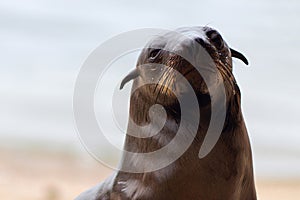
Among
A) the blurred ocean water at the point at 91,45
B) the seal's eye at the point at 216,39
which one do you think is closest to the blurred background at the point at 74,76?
the blurred ocean water at the point at 91,45

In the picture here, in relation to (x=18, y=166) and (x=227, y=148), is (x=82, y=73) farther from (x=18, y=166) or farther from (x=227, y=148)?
(x=18, y=166)

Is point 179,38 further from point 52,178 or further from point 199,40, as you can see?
point 52,178

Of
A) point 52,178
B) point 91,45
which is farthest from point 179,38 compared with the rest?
point 52,178

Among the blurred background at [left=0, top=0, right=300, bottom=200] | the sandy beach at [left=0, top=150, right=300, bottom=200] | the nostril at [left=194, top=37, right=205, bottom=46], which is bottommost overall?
the sandy beach at [left=0, top=150, right=300, bottom=200]

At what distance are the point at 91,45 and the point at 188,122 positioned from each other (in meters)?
0.40

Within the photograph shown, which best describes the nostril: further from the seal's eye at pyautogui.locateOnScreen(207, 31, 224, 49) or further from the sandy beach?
the sandy beach

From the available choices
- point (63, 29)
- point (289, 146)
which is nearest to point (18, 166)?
point (63, 29)

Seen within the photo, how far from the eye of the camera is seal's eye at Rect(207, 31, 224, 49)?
64 cm

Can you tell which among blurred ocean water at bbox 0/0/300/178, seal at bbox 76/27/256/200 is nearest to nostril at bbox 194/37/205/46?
seal at bbox 76/27/256/200

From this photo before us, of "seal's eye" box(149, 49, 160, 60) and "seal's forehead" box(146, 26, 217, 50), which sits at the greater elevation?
"seal's forehead" box(146, 26, 217, 50)

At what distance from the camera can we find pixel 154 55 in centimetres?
63

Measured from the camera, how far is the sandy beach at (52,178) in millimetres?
1044

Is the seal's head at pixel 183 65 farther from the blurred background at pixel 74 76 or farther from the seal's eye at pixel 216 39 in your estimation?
the blurred background at pixel 74 76

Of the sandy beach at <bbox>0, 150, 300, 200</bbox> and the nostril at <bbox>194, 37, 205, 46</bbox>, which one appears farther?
the sandy beach at <bbox>0, 150, 300, 200</bbox>
